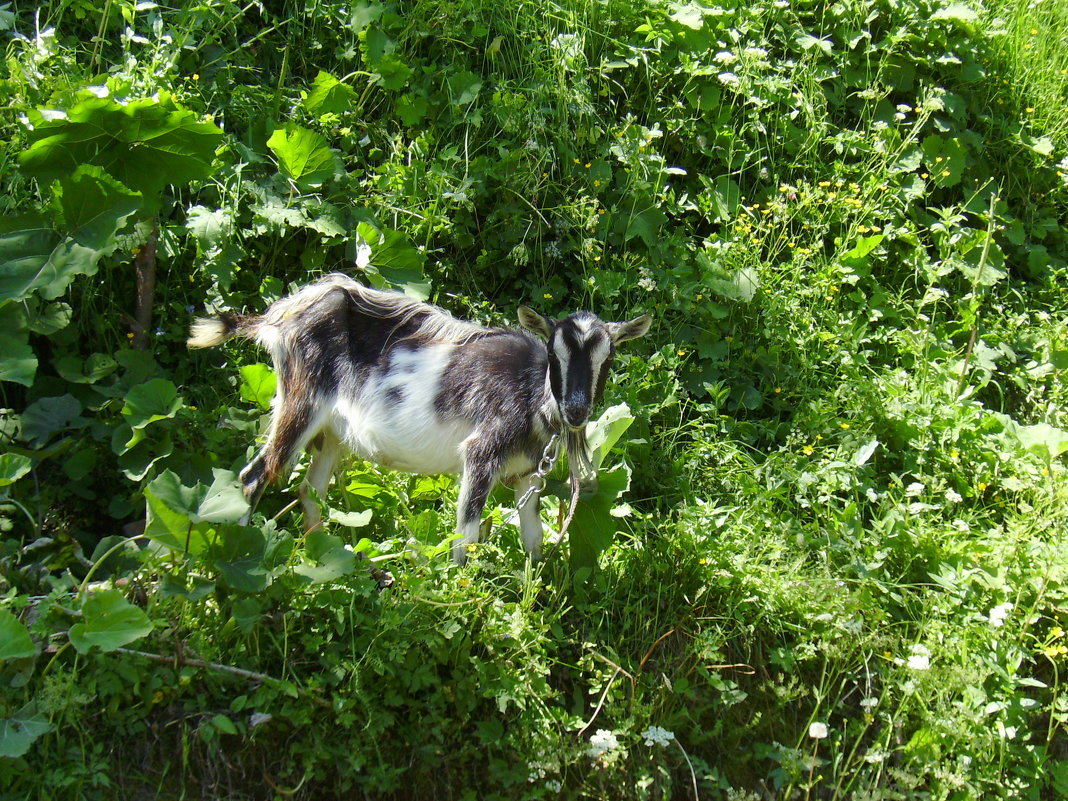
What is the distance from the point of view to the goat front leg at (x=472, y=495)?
4316 mm

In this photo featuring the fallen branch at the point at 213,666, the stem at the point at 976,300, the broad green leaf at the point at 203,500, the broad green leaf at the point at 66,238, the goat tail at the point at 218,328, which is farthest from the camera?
the stem at the point at 976,300

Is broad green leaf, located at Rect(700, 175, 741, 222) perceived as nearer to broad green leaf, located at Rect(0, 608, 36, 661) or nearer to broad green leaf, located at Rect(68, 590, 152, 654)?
broad green leaf, located at Rect(68, 590, 152, 654)

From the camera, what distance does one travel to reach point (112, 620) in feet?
11.3

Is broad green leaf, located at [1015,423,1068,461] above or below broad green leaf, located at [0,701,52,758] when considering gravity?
above

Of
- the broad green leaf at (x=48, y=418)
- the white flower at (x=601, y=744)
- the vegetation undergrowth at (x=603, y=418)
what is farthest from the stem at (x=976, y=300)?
the broad green leaf at (x=48, y=418)

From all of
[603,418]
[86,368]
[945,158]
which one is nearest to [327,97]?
[86,368]

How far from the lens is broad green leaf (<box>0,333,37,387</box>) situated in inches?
159

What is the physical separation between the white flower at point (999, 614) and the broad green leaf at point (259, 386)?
10.9 ft

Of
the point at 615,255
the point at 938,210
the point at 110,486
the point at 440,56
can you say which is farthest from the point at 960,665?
the point at 440,56

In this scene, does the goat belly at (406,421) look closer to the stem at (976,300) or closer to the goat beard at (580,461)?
the goat beard at (580,461)

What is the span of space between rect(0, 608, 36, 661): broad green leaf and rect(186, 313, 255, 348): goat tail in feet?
5.47

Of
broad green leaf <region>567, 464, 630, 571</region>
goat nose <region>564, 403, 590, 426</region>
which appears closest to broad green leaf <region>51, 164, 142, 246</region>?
goat nose <region>564, 403, 590, 426</region>

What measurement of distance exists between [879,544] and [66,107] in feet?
14.0

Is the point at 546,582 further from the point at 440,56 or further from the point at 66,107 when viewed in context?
the point at 440,56
